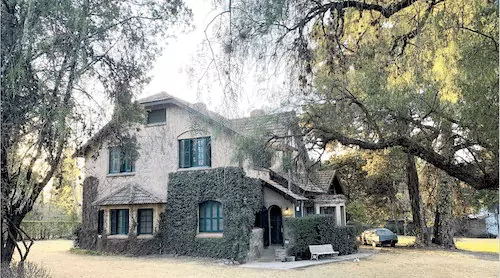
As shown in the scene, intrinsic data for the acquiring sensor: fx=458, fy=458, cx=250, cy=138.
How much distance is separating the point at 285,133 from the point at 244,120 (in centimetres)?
366

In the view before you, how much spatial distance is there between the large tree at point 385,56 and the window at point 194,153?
32.8ft

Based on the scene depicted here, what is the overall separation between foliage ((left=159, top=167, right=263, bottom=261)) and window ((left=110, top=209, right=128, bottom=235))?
2023 mm

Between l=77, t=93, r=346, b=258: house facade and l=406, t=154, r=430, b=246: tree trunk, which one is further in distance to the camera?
l=406, t=154, r=430, b=246: tree trunk

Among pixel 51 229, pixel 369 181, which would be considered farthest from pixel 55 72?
pixel 51 229

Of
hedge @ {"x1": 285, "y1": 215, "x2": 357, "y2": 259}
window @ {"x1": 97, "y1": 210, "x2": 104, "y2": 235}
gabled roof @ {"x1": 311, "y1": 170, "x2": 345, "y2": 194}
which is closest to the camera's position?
hedge @ {"x1": 285, "y1": 215, "x2": 357, "y2": 259}

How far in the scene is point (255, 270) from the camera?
15.9m

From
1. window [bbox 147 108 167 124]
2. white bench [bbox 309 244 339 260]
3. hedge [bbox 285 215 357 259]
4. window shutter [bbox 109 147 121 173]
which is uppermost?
window [bbox 147 108 167 124]

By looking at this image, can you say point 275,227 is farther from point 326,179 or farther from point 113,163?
point 113,163

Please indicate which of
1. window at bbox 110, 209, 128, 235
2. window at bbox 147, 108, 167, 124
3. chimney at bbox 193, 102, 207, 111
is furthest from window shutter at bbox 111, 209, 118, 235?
chimney at bbox 193, 102, 207, 111

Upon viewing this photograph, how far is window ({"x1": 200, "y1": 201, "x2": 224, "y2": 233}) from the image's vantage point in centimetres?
2005

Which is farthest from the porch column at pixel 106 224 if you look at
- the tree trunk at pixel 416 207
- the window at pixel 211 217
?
the tree trunk at pixel 416 207

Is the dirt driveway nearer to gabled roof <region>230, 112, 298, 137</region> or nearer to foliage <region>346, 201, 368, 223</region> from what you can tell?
gabled roof <region>230, 112, 298, 137</region>

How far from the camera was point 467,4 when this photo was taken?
759 centimetres

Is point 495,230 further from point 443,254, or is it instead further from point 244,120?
point 244,120
